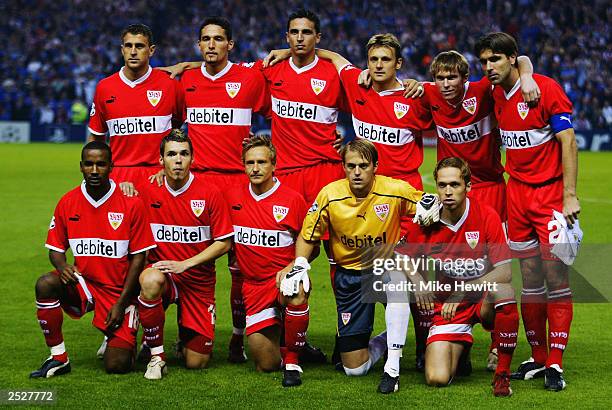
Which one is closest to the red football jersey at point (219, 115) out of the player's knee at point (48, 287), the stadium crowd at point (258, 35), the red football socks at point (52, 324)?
the player's knee at point (48, 287)

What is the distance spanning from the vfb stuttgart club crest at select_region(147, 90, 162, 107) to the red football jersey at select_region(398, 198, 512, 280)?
2328mm

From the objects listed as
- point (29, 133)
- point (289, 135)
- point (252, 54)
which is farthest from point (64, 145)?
point (289, 135)

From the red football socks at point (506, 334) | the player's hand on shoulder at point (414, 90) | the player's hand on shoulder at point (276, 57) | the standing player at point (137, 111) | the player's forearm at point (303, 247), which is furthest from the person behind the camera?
→ the player's hand on shoulder at point (276, 57)

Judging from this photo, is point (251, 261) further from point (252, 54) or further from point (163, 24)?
point (163, 24)

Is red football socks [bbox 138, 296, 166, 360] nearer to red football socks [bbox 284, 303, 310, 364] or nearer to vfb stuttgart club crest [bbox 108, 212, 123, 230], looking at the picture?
vfb stuttgart club crest [bbox 108, 212, 123, 230]

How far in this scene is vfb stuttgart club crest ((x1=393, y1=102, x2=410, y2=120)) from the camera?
728cm

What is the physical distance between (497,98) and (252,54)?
1138 inches

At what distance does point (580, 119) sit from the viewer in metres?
29.7

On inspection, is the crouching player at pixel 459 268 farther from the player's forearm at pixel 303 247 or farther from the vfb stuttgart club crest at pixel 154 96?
the vfb stuttgart club crest at pixel 154 96

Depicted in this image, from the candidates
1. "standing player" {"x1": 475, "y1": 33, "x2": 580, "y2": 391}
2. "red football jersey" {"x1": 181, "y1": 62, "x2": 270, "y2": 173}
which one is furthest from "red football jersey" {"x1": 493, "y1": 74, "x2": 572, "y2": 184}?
"red football jersey" {"x1": 181, "y1": 62, "x2": 270, "y2": 173}

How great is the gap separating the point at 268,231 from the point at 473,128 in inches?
62.8

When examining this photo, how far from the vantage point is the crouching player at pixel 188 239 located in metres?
6.78

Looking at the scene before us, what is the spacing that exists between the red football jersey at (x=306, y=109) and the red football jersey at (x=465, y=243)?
1.43 meters

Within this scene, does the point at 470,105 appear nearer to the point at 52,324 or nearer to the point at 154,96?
the point at 154,96
